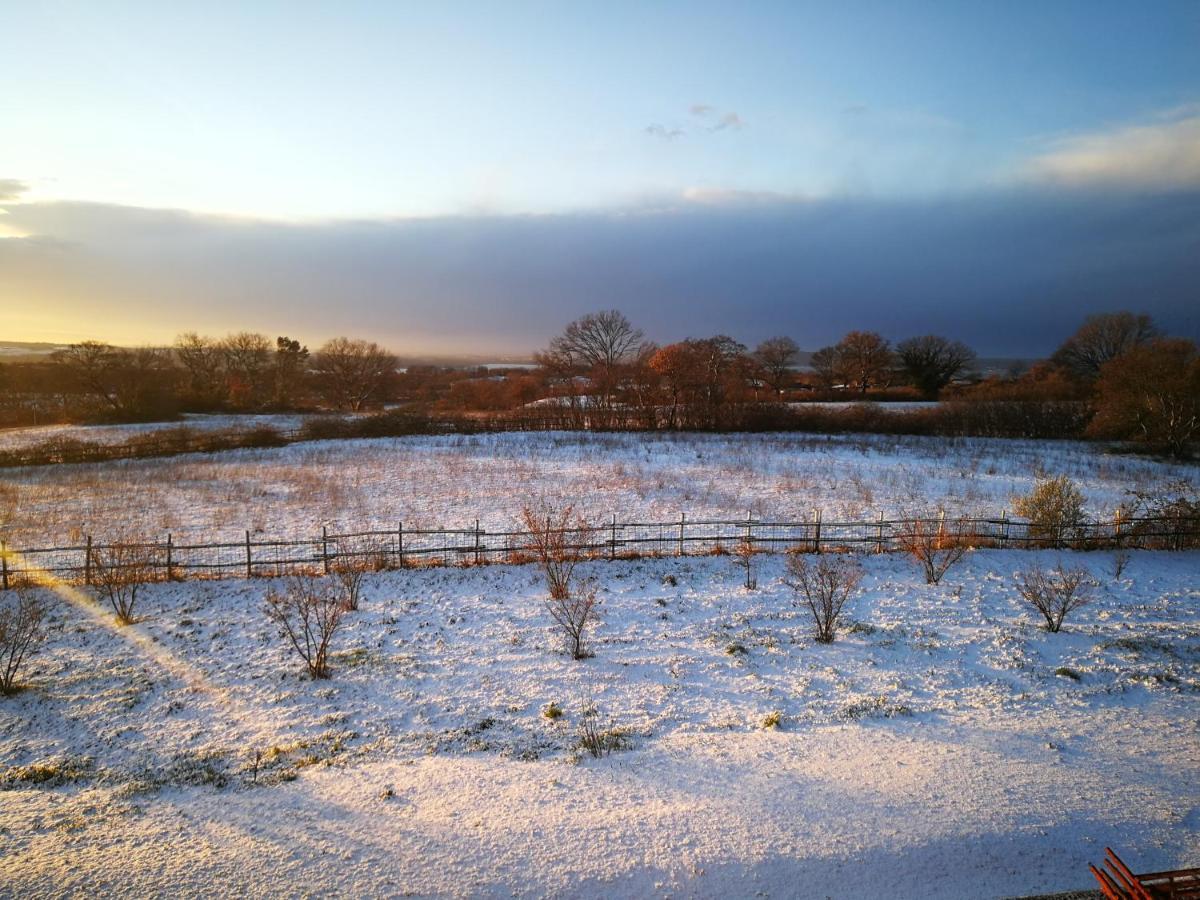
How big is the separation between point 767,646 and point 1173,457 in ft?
109

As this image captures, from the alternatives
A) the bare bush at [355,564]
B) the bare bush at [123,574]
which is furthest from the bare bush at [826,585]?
the bare bush at [123,574]

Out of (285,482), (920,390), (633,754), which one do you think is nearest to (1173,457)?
(920,390)

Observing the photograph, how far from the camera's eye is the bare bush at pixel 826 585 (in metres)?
12.0

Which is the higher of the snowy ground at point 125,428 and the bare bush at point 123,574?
the snowy ground at point 125,428

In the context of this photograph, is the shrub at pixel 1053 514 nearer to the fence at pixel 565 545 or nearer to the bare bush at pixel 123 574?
the fence at pixel 565 545

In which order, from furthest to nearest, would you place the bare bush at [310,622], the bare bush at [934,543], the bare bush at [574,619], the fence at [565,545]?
the fence at [565,545] → the bare bush at [934,543] → the bare bush at [574,619] → the bare bush at [310,622]

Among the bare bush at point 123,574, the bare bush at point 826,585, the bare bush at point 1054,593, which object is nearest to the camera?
the bare bush at point 826,585

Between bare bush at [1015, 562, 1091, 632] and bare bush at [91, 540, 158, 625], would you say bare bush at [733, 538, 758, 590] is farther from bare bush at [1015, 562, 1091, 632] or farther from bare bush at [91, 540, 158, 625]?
bare bush at [91, 540, 158, 625]

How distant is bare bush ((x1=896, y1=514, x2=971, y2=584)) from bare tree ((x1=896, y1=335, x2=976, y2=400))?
5073cm

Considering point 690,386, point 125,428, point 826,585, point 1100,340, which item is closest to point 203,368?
point 125,428

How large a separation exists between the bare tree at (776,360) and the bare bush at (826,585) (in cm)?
5306

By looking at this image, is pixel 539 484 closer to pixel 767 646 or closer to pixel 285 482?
pixel 285 482

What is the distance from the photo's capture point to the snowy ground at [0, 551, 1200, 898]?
628cm

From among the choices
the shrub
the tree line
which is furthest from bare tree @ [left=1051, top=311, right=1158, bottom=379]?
the shrub
